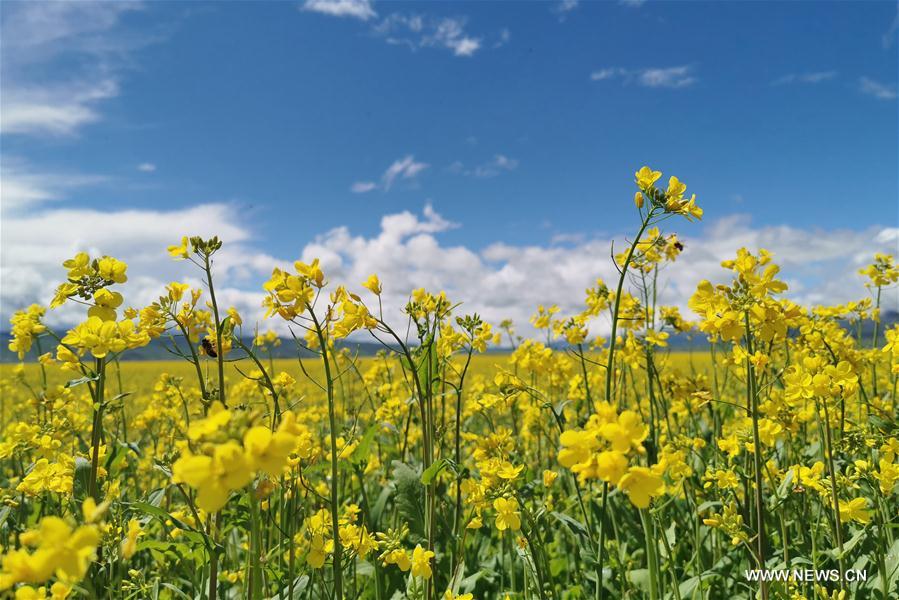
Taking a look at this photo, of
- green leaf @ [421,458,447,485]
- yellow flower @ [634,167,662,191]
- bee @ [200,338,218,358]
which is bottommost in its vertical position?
green leaf @ [421,458,447,485]

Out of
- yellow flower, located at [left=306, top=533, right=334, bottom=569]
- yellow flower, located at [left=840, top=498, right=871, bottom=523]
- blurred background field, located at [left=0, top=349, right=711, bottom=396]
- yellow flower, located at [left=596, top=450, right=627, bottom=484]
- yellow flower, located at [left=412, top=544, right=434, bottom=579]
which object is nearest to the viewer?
yellow flower, located at [left=596, top=450, right=627, bottom=484]

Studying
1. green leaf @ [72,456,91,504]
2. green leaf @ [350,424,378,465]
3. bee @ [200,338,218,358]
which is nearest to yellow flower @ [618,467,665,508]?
green leaf @ [350,424,378,465]

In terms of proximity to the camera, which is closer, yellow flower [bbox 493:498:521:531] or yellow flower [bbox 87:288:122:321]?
yellow flower [bbox 87:288:122:321]

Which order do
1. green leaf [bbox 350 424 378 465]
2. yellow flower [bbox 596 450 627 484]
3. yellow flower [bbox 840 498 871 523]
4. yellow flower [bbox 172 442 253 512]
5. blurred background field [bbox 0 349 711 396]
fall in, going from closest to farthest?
yellow flower [bbox 172 442 253 512]
yellow flower [bbox 596 450 627 484]
yellow flower [bbox 840 498 871 523]
green leaf [bbox 350 424 378 465]
blurred background field [bbox 0 349 711 396]

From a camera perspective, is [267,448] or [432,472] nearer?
[267,448]

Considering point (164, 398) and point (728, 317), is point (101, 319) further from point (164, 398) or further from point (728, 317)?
point (164, 398)

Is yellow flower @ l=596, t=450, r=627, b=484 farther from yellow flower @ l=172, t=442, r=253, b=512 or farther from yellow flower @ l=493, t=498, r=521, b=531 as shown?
yellow flower @ l=493, t=498, r=521, b=531

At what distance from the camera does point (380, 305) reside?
2521mm

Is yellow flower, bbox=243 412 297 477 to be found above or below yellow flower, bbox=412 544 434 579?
above

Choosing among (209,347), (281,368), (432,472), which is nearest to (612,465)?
(432,472)

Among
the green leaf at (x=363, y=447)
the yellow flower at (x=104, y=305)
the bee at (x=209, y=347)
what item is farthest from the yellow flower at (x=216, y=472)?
the green leaf at (x=363, y=447)

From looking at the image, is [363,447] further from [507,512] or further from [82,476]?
[82,476]

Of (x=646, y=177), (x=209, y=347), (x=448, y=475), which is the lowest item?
(x=448, y=475)

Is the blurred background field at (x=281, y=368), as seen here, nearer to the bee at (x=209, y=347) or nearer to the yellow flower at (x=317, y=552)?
the bee at (x=209, y=347)
